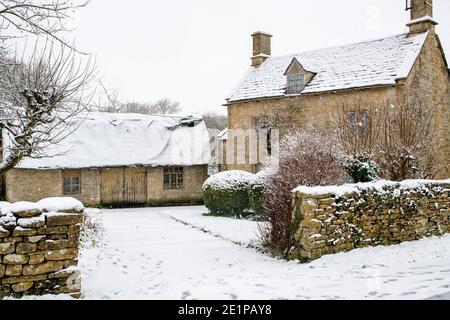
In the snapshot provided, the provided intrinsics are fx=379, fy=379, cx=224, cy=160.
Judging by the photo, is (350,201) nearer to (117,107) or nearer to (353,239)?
(353,239)

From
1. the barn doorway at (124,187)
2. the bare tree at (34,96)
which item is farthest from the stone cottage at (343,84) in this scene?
the bare tree at (34,96)

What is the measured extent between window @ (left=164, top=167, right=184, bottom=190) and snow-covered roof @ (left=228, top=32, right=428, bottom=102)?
5.63m

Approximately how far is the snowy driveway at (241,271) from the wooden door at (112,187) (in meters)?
9.64

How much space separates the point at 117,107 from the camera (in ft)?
156

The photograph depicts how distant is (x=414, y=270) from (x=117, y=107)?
4471 centimetres

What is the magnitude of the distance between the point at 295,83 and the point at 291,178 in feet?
42.4

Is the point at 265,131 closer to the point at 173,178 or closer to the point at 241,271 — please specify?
the point at 173,178

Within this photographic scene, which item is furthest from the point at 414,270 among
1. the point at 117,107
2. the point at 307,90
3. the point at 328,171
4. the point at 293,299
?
the point at 117,107

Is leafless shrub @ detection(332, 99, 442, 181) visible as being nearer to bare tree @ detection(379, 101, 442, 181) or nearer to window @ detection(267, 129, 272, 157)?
bare tree @ detection(379, 101, 442, 181)

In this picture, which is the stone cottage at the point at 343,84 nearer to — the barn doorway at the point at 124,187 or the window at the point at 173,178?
the window at the point at 173,178

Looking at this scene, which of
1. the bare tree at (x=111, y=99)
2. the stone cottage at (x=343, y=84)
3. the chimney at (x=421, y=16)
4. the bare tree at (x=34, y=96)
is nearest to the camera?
the bare tree at (x=34, y=96)

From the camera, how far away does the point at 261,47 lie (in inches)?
1053

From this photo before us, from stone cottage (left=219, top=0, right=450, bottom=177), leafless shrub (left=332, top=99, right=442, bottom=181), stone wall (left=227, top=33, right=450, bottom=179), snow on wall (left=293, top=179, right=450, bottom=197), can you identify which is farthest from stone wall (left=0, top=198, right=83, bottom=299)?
stone cottage (left=219, top=0, right=450, bottom=177)

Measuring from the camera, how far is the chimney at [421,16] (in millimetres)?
18750
